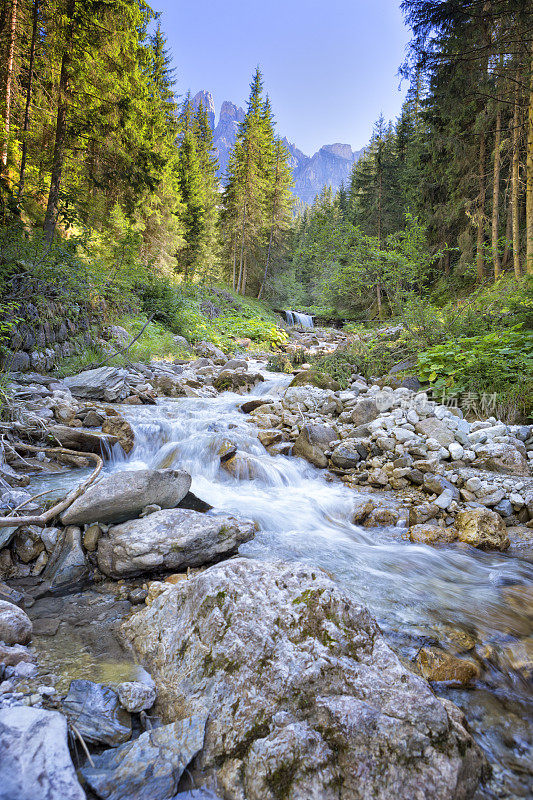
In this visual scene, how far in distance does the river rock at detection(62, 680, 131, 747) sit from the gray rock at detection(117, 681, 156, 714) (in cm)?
4

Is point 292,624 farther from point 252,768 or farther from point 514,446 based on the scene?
point 514,446

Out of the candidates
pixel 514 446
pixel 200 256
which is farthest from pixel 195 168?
pixel 514 446

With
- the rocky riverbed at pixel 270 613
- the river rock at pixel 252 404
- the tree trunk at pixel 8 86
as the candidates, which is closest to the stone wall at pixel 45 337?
the rocky riverbed at pixel 270 613

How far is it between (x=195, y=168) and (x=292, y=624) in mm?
26545

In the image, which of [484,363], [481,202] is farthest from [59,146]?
[481,202]

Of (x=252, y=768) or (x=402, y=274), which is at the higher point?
(x=402, y=274)

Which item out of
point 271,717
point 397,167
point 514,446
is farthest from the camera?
point 397,167

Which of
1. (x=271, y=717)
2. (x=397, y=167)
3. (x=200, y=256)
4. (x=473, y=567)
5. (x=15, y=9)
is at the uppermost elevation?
(x=397, y=167)

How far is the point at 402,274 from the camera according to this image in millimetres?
9086

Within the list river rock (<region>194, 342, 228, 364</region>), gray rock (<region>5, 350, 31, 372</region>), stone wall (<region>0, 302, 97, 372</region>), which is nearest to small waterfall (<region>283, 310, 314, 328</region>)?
river rock (<region>194, 342, 228, 364</region>)

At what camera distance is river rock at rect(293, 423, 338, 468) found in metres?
6.11

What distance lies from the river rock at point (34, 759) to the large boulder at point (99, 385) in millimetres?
6694

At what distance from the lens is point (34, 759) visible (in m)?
1.24

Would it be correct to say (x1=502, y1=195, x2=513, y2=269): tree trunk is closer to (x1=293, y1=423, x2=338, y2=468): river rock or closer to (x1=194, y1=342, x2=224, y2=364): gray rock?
(x1=194, y1=342, x2=224, y2=364): gray rock
